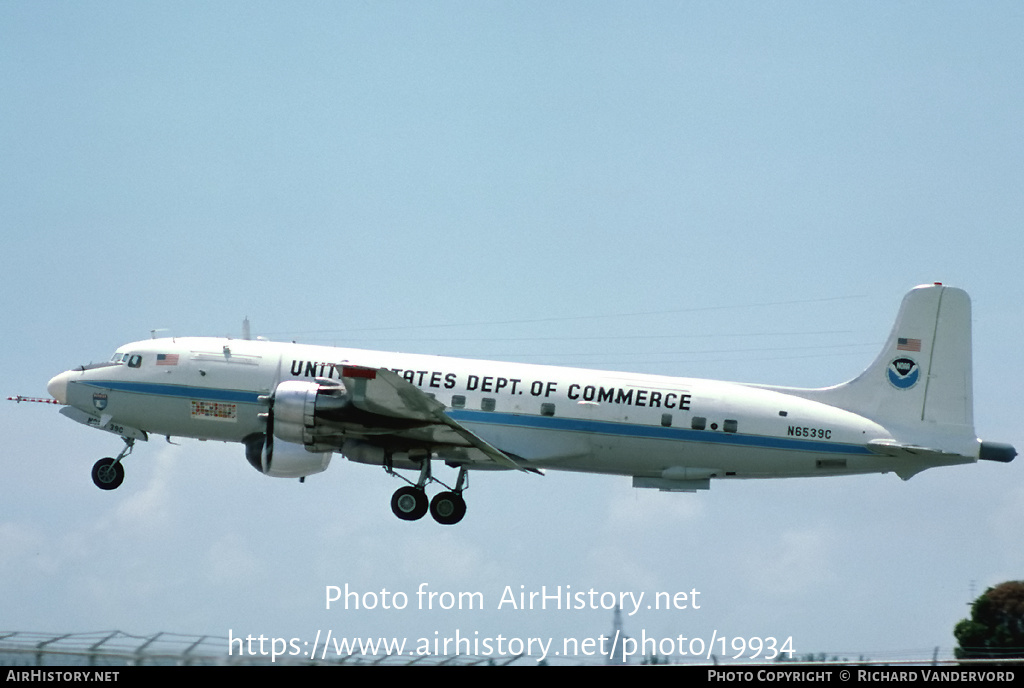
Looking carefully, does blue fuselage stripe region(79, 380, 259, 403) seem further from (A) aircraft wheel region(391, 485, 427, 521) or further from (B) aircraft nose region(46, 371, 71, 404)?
(A) aircraft wheel region(391, 485, 427, 521)

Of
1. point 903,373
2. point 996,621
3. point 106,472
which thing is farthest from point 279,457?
point 996,621

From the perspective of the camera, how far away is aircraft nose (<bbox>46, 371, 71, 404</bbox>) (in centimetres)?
3059

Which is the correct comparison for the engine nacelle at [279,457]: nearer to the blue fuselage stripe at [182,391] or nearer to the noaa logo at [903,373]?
the blue fuselage stripe at [182,391]

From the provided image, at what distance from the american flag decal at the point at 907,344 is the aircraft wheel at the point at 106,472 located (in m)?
17.9

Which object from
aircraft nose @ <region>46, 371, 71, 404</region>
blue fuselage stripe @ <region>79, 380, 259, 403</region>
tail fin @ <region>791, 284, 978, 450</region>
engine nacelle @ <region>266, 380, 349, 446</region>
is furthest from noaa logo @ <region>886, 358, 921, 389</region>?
aircraft nose @ <region>46, 371, 71, 404</region>

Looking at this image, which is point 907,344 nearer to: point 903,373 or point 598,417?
point 903,373

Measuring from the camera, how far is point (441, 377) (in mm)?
28625

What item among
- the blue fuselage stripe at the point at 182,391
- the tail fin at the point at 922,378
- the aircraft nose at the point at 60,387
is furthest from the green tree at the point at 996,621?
the aircraft nose at the point at 60,387

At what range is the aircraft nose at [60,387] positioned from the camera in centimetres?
3059
